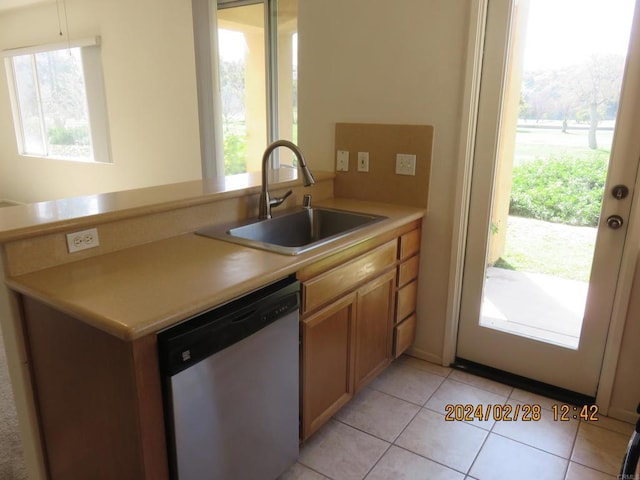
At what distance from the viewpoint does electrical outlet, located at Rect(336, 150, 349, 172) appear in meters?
2.62

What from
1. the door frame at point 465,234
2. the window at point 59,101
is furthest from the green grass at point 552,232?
the window at point 59,101

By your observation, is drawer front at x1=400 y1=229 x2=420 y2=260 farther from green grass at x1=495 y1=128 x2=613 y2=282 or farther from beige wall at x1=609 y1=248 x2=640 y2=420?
beige wall at x1=609 y1=248 x2=640 y2=420

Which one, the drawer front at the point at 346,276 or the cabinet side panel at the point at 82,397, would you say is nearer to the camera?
the cabinet side panel at the point at 82,397

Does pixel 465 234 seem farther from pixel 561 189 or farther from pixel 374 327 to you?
pixel 374 327

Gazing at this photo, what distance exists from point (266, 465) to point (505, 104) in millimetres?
1898

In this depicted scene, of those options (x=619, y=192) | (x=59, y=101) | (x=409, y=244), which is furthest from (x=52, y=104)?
(x=619, y=192)

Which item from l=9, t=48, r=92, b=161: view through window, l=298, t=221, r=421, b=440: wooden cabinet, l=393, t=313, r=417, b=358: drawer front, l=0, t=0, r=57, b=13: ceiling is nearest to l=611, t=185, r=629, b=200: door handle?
l=298, t=221, r=421, b=440: wooden cabinet

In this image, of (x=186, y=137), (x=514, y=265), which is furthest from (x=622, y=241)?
(x=186, y=137)

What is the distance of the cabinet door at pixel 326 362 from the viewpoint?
173cm

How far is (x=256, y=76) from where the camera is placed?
3957 millimetres

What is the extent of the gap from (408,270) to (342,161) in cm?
74

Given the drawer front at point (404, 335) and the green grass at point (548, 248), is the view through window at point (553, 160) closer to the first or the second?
the green grass at point (548, 248)

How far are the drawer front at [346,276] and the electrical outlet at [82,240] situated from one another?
2.35 feet

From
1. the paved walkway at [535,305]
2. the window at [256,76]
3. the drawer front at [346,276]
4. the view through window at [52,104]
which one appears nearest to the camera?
the drawer front at [346,276]
